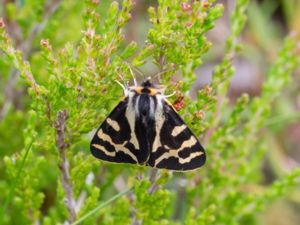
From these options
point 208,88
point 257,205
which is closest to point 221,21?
point 257,205

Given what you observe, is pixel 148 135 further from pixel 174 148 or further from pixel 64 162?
pixel 64 162

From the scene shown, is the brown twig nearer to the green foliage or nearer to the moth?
the green foliage

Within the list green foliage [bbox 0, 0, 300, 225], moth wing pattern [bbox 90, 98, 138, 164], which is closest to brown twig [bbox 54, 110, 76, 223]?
green foliage [bbox 0, 0, 300, 225]

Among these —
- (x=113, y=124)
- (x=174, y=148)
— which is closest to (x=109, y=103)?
(x=113, y=124)

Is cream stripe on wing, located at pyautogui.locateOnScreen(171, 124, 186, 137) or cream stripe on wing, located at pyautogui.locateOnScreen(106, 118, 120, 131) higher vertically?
cream stripe on wing, located at pyautogui.locateOnScreen(106, 118, 120, 131)

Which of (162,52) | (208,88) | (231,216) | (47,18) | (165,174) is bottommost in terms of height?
(231,216)

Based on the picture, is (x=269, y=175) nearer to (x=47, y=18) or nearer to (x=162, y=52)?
(x=47, y=18)
